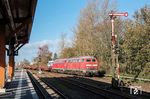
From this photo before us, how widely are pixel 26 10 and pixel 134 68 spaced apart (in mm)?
18296

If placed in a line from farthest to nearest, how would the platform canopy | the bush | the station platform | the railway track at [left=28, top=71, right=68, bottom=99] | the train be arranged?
1. the bush
2. the train
3. the railway track at [left=28, top=71, right=68, bottom=99]
4. the station platform
5. the platform canopy

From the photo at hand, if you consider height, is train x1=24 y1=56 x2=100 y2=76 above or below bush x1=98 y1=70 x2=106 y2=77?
above

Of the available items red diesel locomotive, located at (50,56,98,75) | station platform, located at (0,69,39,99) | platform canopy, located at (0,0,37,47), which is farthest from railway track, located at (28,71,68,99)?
red diesel locomotive, located at (50,56,98,75)

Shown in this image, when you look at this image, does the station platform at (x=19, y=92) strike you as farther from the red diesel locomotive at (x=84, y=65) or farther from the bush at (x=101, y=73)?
the bush at (x=101, y=73)

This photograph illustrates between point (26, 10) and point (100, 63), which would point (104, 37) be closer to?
point (100, 63)

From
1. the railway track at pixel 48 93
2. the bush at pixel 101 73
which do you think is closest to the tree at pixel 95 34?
the bush at pixel 101 73

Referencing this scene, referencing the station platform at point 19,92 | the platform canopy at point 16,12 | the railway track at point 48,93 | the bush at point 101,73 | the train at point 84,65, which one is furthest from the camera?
the bush at point 101,73

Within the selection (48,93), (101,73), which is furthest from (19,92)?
(101,73)

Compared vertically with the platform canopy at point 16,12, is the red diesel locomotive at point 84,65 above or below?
below

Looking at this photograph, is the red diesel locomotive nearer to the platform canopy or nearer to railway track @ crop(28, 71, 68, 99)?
railway track @ crop(28, 71, 68, 99)

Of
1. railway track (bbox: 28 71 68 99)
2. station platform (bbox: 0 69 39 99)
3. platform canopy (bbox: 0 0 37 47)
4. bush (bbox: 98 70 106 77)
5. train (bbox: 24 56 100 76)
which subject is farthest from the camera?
bush (bbox: 98 70 106 77)

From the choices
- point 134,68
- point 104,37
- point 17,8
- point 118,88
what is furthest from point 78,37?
point 17,8

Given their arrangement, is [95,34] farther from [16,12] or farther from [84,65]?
[16,12]

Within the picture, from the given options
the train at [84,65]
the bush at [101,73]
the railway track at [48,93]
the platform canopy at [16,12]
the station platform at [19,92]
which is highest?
the platform canopy at [16,12]
